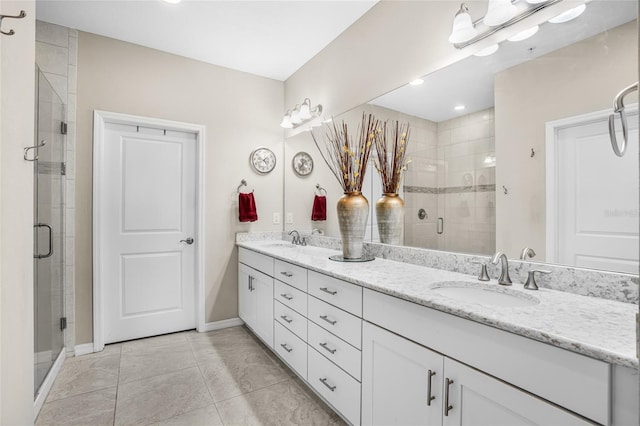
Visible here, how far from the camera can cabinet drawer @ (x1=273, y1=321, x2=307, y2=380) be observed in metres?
1.98

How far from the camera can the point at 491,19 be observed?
1477mm

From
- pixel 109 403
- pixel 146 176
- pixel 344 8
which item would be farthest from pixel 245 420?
pixel 344 8

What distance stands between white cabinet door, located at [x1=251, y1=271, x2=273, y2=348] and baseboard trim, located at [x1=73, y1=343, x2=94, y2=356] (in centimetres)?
131

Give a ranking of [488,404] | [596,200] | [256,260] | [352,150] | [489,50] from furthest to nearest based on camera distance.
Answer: [256,260], [352,150], [489,50], [596,200], [488,404]

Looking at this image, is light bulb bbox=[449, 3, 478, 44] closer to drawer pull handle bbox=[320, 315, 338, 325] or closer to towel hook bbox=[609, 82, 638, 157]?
towel hook bbox=[609, 82, 638, 157]

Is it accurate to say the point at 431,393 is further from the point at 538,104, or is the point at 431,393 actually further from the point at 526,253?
the point at 538,104

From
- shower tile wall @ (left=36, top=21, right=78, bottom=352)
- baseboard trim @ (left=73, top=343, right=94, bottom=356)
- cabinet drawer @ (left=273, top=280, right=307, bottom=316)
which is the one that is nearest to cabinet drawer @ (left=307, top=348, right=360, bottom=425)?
cabinet drawer @ (left=273, top=280, right=307, bottom=316)

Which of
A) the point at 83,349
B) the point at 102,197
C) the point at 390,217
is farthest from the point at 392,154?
the point at 83,349

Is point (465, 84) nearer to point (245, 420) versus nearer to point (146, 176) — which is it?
point (245, 420)

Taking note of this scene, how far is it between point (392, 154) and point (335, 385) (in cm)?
143

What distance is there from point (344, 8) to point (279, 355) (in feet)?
8.47

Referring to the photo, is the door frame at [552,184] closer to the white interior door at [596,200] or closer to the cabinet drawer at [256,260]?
the white interior door at [596,200]

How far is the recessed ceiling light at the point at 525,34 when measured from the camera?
4.59ft

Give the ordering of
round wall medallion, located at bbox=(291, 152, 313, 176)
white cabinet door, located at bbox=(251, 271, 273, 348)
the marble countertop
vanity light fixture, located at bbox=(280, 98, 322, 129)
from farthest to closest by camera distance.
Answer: round wall medallion, located at bbox=(291, 152, 313, 176), vanity light fixture, located at bbox=(280, 98, 322, 129), white cabinet door, located at bbox=(251, 271, 273, 348), the marble countertop
